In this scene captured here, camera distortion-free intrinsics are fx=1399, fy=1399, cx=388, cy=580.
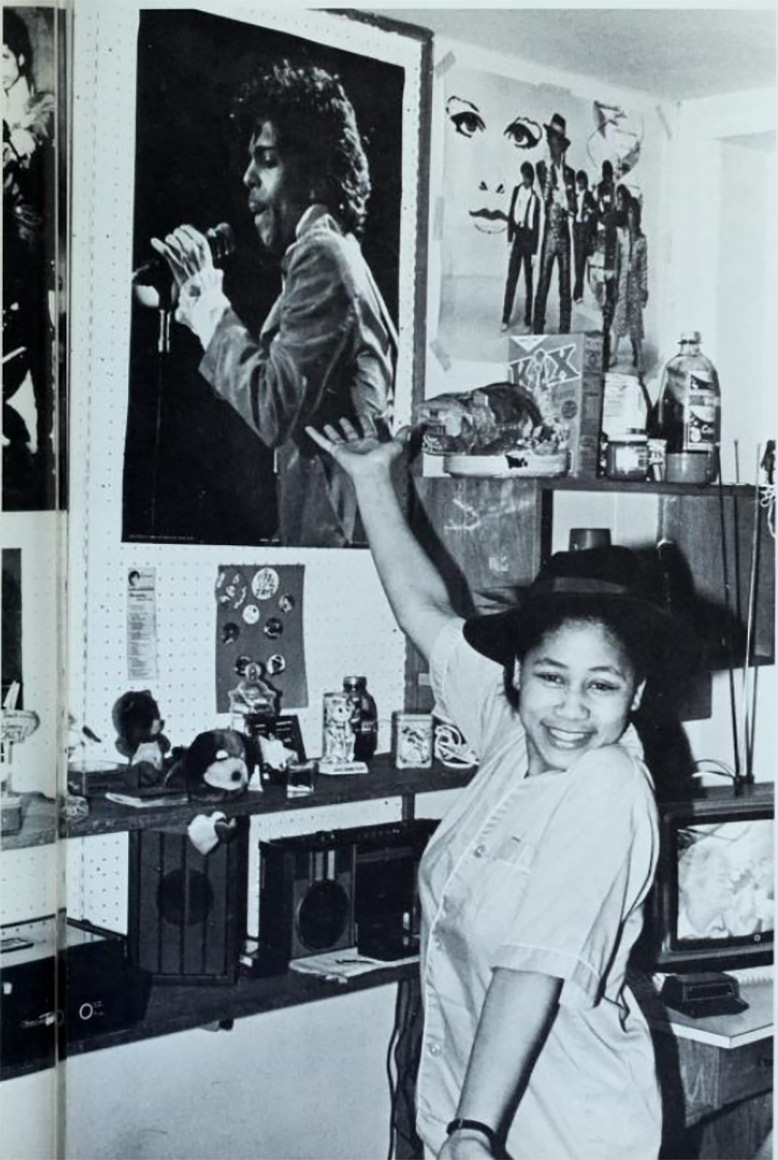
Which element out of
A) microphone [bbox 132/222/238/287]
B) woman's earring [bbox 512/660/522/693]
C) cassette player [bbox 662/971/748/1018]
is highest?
microphone [bbox 132/222/238/287]

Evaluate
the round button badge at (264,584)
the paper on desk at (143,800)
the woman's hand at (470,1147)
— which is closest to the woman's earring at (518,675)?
the round button badge at (264,584)

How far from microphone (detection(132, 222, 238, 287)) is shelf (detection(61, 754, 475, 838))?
27.5 inches

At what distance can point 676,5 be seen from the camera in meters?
1.86

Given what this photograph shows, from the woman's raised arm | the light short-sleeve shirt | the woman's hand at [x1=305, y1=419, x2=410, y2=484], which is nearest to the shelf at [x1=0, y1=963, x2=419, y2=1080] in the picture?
the light short-sleeve shirt

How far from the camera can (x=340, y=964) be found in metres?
2.06

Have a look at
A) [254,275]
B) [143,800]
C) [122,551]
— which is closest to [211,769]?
[143,800]

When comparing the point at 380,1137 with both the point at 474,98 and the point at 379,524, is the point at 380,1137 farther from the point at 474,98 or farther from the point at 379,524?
the point at 474,98

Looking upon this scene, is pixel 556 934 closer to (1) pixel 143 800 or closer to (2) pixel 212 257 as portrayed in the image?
(1) pixel 143 800

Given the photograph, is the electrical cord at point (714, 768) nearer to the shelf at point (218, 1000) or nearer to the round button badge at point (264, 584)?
the shelf at point (218, 1000)

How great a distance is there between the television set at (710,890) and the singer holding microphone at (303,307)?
25.6 inches

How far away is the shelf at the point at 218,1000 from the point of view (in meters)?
1.83

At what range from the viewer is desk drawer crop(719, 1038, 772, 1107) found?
200 cm

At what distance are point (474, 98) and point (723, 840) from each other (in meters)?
1.14

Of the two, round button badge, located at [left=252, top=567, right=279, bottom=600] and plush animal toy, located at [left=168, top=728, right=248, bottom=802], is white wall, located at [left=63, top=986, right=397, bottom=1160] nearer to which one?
plush animal toy, located at [left=168, top=728, right=248, bottom=802]
